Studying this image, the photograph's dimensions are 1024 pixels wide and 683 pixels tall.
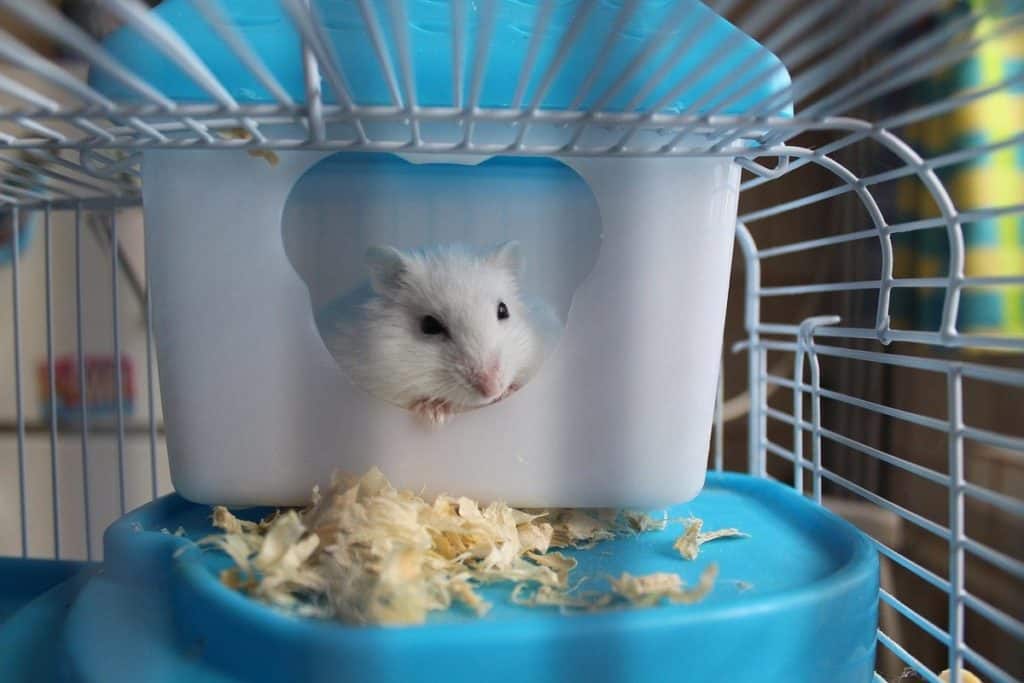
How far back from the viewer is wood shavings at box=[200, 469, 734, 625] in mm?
525

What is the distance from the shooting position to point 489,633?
1.62ft

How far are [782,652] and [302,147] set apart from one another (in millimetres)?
545

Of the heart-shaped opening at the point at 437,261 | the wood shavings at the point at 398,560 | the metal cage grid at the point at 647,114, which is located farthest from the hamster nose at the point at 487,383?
the metal cage grid at the point at 647,114

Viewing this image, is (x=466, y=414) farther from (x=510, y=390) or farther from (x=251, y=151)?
(x=251, y=151)

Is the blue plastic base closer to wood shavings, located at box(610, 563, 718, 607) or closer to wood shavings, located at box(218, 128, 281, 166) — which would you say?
wood shavings, located at box(610, 563, 718, 607)

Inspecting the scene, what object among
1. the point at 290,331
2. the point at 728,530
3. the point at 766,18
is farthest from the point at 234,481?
the point at 766,18

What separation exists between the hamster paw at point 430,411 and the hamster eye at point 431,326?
0.23 ft

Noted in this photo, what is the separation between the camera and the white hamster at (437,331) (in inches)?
27.5

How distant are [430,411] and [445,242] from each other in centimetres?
17

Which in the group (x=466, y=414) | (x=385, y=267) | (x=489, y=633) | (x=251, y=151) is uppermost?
Answer: (x=251, y=151)

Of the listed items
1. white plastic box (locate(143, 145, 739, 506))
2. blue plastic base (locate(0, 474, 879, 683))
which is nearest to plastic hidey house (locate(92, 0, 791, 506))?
white plastic box (locate(143, 145, 739, 506))

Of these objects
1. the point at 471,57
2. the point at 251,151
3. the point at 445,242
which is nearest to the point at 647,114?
the point at 471,57

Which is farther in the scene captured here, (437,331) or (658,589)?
(437,331)

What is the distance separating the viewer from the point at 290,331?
689 mm
